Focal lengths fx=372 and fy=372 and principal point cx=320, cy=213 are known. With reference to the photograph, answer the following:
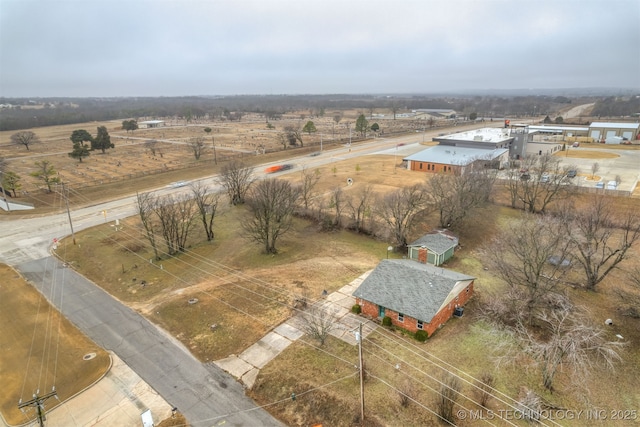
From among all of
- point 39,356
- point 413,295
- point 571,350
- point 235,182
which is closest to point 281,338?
point 413,295

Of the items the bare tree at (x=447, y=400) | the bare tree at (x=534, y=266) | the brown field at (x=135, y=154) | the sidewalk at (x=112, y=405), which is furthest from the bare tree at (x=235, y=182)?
the bare tree at (x=447, y=400)

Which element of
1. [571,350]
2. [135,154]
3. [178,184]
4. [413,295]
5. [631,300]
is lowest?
[631,300]

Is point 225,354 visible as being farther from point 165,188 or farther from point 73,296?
point 165,188

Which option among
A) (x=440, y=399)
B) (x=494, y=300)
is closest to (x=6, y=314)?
(x=440, y=399)

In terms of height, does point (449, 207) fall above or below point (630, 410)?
above

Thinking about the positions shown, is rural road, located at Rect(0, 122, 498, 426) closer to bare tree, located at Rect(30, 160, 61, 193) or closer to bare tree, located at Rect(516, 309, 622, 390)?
bare tree, located at Rect(30, 160, 61, 193)

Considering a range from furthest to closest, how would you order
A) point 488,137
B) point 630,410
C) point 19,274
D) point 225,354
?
point 488,137 < point 19,274 < point 225,354 < point 630,410

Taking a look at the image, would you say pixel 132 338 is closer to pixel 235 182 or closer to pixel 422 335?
pixel 422 335
